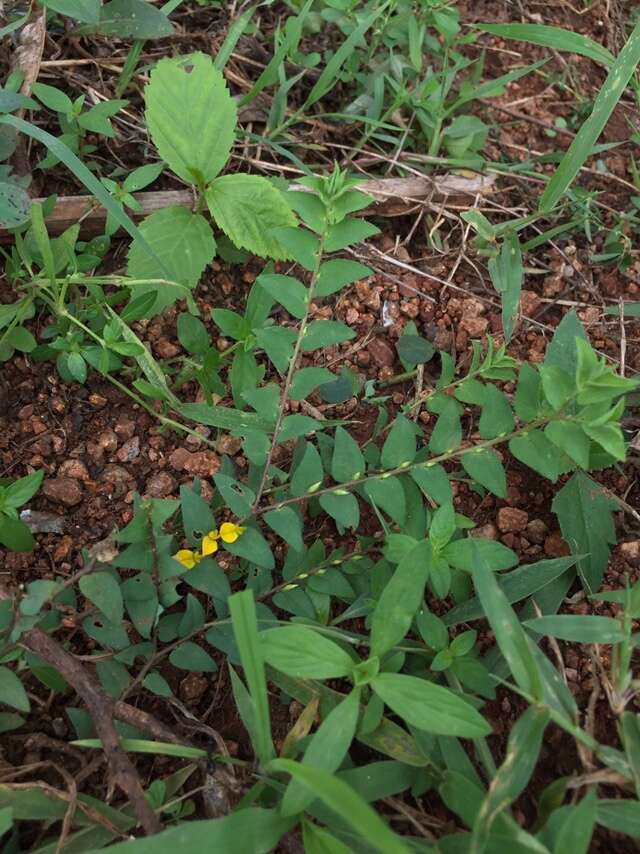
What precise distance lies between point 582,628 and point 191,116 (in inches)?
58.4

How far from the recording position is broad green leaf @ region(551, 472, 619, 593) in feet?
5.57

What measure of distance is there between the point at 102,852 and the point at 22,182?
154 centimetres

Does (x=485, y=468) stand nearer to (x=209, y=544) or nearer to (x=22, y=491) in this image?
(x=209, y=544)

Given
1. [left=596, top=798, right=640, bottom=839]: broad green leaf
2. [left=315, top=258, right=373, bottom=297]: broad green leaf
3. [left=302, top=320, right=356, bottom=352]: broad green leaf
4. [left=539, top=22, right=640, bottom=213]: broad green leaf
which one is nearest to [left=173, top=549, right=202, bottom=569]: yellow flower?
[left=302, top=320, right=356, bottom=352]: broad green leaf

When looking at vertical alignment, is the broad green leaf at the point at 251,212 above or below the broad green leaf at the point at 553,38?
below

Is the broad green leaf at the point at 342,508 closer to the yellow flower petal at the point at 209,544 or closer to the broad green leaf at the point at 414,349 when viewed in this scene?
the yellow flower petal at the point at 209,544

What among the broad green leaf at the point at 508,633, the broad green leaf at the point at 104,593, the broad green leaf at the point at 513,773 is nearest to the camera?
the broad green leaf at the point at 513,773

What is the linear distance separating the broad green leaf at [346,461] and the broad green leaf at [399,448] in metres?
0.05

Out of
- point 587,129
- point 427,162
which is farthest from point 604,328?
point 427,162

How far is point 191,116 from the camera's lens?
76.3 inches

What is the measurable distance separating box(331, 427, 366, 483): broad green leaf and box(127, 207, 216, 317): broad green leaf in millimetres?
583

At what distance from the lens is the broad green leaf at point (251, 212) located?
1.94 metres

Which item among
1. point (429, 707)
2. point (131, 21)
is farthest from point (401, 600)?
point (131, 21)

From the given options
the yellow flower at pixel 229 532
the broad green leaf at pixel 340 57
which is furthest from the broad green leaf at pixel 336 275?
the broad green leaf at pixel 340 57
